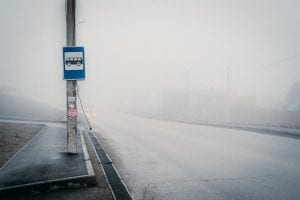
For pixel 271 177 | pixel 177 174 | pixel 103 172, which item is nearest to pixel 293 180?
pixel 271 177

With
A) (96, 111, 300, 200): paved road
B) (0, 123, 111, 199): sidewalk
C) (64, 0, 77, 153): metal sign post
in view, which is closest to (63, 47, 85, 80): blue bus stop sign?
(64, 0, 77, 153): metal sign post

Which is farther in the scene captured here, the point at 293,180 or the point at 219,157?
the point at 219,157

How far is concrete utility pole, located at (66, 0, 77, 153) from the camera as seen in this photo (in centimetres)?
1088

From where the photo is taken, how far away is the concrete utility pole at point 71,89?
35.7ft

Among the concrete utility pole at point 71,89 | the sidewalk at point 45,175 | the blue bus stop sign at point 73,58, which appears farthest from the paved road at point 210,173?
the blue bus stop sign at point 73,58

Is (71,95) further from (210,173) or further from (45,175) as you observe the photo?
(210,173)

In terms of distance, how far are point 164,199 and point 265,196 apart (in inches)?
75.5

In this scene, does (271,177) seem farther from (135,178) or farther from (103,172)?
(103,172)

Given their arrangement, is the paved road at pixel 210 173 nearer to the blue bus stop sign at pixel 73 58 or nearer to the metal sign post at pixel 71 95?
the metal sign post at pixel 71 95

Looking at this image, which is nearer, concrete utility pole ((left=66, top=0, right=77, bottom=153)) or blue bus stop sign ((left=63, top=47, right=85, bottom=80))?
blue bus stop sign ((left=63, top=47, right=85, bottom=80))

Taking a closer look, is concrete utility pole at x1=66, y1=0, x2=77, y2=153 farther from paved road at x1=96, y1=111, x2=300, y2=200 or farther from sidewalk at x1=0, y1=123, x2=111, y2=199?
paved road at x1=96, y1=111, x2=300, y2=200

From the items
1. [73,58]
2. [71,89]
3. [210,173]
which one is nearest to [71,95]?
[71,89]

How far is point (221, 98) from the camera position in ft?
213

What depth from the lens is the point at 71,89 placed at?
35.8ft
